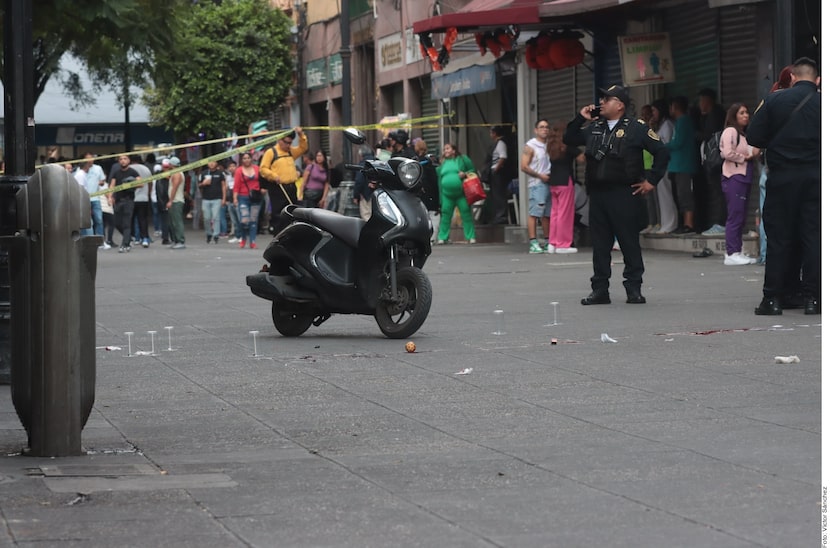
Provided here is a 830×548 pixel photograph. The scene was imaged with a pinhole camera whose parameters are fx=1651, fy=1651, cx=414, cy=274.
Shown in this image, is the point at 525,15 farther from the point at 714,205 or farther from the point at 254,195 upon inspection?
the point at 254,195

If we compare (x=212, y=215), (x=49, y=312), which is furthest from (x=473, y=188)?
(x=49, y=312)

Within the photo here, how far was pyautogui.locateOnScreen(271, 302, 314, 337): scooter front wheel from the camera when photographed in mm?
11883

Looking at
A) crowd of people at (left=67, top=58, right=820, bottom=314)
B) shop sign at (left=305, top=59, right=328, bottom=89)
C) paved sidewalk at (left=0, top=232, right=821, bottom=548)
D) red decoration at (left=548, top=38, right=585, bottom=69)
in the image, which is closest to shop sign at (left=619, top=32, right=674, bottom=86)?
crowd of people at (left=67, top=58, right=820, bottom=314)

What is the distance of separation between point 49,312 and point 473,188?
65.8 ft

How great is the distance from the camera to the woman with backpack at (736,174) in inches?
724

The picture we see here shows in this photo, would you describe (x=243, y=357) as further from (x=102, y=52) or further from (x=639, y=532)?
(x=102, y=52)

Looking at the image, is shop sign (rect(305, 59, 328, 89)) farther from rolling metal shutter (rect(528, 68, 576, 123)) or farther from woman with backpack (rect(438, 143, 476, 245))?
woman with backpack (rect(438, 143, 476, 245))

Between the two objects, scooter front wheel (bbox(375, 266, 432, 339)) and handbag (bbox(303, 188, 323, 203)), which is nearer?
scooter front wheel (bbox(375, 266, 432, 339))

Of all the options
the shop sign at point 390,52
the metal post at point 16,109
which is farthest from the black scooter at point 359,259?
the shop sign at point 390,52

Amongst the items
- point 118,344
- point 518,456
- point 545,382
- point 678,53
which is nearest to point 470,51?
point 678,53

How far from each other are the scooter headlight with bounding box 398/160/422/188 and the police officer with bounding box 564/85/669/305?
2315 millimetres

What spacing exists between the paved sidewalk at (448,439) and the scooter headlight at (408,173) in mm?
1106

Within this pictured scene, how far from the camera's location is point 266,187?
26969mm

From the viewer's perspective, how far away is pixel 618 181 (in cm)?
1359
